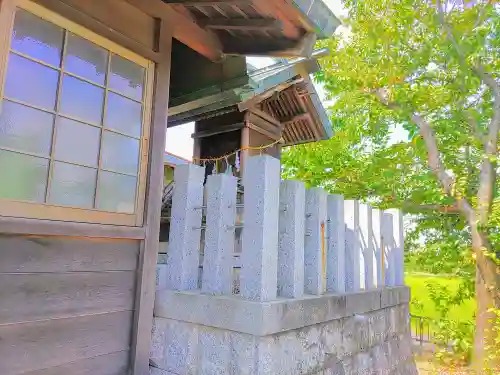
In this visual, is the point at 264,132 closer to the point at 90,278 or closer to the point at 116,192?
the point at 116,192

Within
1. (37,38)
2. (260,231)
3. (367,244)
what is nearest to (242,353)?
(260,231)

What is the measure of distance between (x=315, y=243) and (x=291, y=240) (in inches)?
17.8

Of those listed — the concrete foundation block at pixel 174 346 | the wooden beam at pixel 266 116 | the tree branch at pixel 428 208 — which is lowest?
the concrete foundation block at pixel 174 346

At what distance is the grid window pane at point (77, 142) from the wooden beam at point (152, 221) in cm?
47

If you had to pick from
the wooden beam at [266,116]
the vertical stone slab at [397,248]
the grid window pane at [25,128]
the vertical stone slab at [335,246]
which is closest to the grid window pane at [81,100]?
the grid window pane at [25,128]

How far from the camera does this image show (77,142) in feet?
8.45

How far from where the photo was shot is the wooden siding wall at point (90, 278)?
86.3 inches

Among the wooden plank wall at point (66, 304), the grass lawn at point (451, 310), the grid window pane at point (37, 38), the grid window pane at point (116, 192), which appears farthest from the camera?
the grass lawn at point (451, 310)

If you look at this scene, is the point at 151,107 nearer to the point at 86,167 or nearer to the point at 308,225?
the point at 86,167

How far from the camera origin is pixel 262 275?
255 cm

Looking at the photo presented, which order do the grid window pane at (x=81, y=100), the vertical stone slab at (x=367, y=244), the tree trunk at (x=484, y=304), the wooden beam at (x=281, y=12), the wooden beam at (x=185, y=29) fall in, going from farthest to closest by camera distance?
the tree trunk at (x=484, y=304), the vertical stone slab at (x=367, y=244), the wooden beam at (x=185, y=29), the wooden beam at (x=281, y=12), the grid window pane at (x=81, y=100)

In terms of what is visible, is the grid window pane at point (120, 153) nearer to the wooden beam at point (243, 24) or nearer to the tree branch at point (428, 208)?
the wooden beam at point (243, 24)

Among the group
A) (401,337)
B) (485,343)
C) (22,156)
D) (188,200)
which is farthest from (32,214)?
(485,343)

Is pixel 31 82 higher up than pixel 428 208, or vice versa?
pixel 428 208
